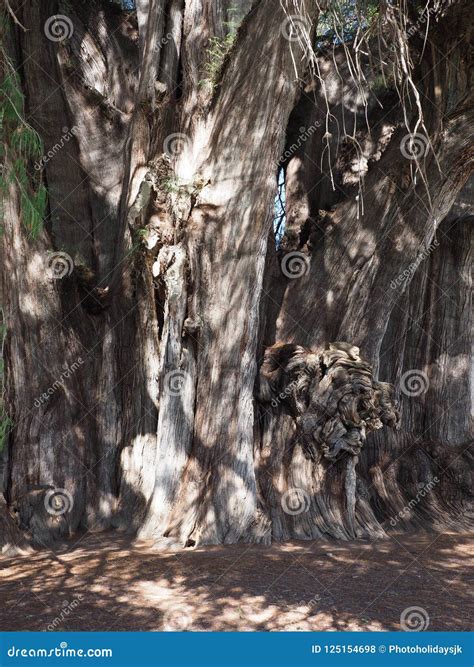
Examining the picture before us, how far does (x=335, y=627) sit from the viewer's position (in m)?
3.37

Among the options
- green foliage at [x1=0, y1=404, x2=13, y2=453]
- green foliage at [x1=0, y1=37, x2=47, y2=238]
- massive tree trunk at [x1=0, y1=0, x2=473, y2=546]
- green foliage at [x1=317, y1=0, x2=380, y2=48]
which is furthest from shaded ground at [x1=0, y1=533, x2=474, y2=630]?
green foliage at [x1=317, y1=0, x2=380, y2=48]

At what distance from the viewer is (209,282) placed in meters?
5.18

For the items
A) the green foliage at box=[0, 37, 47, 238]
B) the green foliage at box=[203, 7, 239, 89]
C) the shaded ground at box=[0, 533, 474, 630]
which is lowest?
the shaded ground at box=[0, 533, 474, 630]

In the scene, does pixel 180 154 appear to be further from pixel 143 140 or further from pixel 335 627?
pixel 335 627

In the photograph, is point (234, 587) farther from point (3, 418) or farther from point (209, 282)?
point (3, 418)

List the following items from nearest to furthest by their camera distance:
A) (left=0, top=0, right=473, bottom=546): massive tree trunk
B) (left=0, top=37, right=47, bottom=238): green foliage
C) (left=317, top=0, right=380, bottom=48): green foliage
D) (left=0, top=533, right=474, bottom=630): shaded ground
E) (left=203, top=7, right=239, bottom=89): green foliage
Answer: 1. (left=0, top=533, right=474, bottom=630): shaded ground
2. (left=317, top=0, right=380, bottom=48): green foliage
3. (left=0, top=37, right=47, bottom=238): green foliage
4. (left=0, top=0, right=473, bottom=546): massive tree trunk
5. (left=203, top=7, right=239, bottom=89): green foliage

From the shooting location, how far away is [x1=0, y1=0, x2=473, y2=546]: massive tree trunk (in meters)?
→ 5.09

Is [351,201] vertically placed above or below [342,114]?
below

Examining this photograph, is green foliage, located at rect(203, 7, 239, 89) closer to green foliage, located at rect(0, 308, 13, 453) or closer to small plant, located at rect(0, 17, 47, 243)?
small plant, located at rect(0, 17, 47, 243)

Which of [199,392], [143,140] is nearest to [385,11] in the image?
[143,140]

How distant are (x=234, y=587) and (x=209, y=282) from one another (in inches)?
89.7

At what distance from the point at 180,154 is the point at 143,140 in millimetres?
437

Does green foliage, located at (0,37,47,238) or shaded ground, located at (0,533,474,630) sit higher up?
green foliage, located at (0,37,47,238)

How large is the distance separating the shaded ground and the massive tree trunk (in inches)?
15.4
